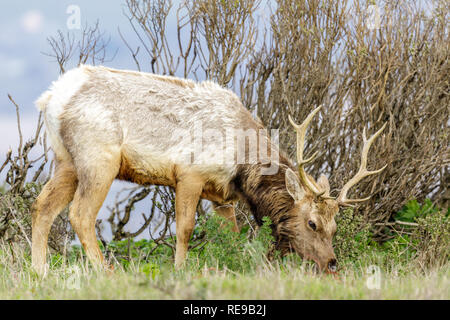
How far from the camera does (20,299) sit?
3.79 metres

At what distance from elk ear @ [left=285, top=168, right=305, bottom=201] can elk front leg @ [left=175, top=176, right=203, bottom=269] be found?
0.81m

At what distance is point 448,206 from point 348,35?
8.43 ft

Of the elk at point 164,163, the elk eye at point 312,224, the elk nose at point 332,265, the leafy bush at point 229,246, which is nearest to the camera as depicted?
the leafy bush at point 229,246

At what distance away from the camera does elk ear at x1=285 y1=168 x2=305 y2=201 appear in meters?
5.23

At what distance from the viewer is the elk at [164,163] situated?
5332 mm

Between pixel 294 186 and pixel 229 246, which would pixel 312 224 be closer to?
pixel 294 186

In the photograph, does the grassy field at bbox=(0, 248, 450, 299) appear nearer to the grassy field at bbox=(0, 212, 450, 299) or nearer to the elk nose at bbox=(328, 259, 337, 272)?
the grassy field at bbox=(0, 212, 450, 299)

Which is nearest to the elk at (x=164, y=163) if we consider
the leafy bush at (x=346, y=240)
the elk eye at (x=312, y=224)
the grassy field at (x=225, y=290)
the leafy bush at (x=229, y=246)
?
the elk eye at (x=312, y=224)

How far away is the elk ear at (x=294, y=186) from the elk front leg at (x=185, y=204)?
31.7 inches

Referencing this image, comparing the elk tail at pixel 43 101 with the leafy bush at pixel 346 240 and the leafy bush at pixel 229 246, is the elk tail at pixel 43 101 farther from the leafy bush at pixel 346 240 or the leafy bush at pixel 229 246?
the leafy bush at pixel 346 240

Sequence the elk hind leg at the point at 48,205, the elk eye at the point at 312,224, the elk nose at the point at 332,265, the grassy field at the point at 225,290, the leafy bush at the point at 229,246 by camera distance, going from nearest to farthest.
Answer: the grassy field at the point at 225,290 → the leafy bush at the point at 229,246 → the elk nose at the point at 332,265 → the elk eye at the point at 312,224 → the elk hind leg at the point at 48,205

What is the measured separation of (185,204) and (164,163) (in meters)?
0.44

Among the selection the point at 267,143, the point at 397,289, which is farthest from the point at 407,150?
the point at 397,289

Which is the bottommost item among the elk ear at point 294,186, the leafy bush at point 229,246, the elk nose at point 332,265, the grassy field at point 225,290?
the grassy field at point 225,290
